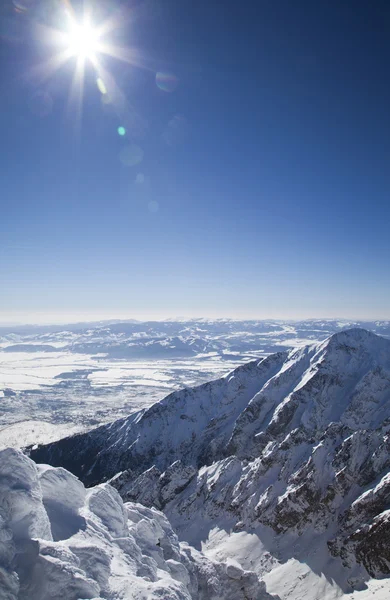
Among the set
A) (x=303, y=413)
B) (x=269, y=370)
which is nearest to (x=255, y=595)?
(x=303, y=413)

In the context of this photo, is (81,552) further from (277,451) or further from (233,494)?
(277,451)

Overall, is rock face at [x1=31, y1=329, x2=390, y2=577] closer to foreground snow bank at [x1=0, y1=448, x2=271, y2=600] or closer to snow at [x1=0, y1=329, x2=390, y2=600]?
snow at [x1=0, y1=329, x2=390, y2=600]

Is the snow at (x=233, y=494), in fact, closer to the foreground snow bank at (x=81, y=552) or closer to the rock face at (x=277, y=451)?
the foreground snow bank at (x=81, y=552)

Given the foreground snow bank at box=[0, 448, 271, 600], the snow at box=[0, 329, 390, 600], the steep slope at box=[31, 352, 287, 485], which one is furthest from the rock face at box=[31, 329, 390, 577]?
the foreground snow bank at box=[0, 448, 271, 600]

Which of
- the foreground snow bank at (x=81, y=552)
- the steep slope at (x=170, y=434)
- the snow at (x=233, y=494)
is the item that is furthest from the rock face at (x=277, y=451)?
the foreground snow bank at (x=81, y=552)

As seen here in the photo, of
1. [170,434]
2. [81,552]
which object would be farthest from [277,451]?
[81,552]

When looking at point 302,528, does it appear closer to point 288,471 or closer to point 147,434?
point 288,471
